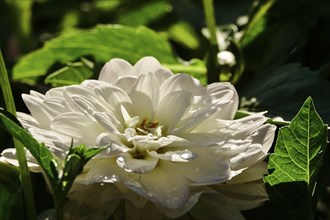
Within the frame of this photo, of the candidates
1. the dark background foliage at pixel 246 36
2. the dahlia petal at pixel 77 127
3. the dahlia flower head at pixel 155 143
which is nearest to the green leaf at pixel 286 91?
the dark background foliage at pixel 246 36

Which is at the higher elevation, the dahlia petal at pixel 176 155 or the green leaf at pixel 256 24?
the green leaf at pixel 256 24

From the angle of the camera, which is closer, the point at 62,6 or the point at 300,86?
the point at 300,86

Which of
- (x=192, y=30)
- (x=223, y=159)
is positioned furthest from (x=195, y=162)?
(x=192, y=30)

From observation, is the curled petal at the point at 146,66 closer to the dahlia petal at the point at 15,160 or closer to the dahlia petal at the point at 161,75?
the dahlia petal at the point at 161,75

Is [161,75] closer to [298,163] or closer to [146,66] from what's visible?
[146,66]

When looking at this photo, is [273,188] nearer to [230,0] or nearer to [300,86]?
[300,86]

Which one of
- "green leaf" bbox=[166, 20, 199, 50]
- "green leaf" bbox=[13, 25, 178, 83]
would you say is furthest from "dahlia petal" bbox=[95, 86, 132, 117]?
"green leaf" bbox=[166, 20, 199, 50]

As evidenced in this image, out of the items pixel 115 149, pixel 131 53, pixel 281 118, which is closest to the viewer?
pixel 115 149
